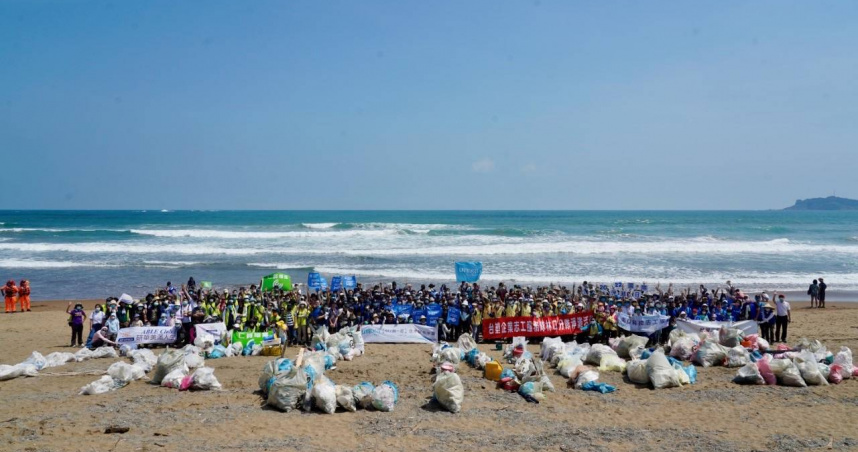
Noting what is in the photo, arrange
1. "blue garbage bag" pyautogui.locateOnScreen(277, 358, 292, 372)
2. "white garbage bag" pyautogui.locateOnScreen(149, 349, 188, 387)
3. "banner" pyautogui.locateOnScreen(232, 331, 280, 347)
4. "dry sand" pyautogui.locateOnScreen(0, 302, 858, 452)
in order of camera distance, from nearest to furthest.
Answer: "dry sand" pyautogui.locateOnScreen(0, 302, 858, 452), "blue garbage bag" pyautogui.locateOnScreen(277, 358, 292, 372), "white garbage bag" pyautogui.locateOnScreen(149, 349, 188, 387), "banner" pyautogui.locateOnScreen(232, 331, 280, 347)

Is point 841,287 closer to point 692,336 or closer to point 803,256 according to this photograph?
point 803,256

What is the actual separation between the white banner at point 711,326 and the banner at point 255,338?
30.4ft

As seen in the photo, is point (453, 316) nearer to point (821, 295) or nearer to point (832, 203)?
point (821, 295)

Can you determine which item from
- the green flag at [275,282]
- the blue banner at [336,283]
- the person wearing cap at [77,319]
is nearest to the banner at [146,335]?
the person wearing cap at [77,319]

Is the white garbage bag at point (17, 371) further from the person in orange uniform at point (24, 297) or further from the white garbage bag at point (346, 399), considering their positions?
the person in orange uniform at point (24, 297)

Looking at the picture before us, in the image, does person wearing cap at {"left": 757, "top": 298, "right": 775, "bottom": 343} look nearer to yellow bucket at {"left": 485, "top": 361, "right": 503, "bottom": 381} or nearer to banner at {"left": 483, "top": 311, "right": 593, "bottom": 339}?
banner at {"left": 483, "top": 311, "right": 593, "bottom": 339}

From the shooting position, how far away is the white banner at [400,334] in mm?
13547

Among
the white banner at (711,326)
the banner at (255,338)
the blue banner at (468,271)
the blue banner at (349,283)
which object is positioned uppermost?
the blue banner at (468,271)

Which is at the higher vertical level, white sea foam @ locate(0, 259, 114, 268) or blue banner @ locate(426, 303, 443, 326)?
blue banner @ locate(426, 303, 443, 326)

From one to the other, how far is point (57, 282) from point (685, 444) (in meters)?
26.4

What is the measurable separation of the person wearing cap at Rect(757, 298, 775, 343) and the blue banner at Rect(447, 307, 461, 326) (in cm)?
702

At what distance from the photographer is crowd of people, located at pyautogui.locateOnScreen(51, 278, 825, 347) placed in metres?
13.1

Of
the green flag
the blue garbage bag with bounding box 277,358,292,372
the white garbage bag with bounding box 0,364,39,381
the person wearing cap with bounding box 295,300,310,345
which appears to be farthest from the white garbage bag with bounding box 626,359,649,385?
the green flag

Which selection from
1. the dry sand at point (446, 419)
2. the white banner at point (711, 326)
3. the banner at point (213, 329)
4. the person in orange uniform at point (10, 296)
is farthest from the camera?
the person in orange uniform at point (10, 296)
